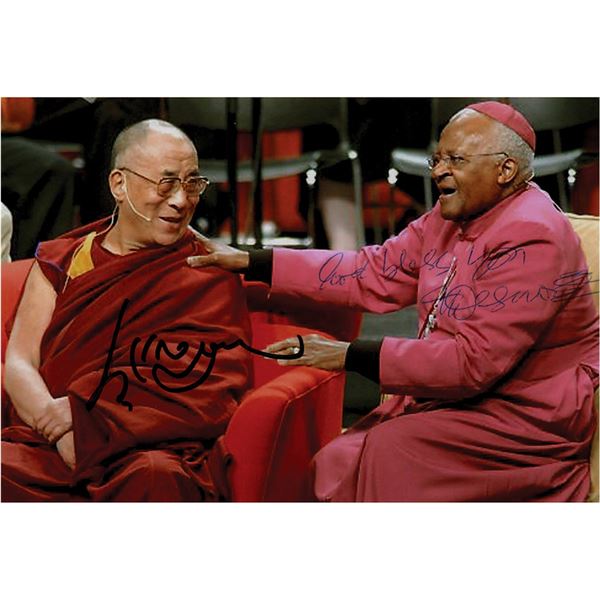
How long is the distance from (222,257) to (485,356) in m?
0.77

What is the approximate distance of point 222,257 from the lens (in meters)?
2.67

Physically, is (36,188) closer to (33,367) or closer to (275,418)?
(33,367)

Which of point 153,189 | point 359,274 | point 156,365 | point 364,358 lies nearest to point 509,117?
point 359,274

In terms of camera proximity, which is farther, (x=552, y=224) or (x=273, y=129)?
(x=273, y=129)

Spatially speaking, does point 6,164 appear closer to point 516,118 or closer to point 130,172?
point 130,172

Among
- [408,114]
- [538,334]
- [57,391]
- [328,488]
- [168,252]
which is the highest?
[408,114]

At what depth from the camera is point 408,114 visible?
266 cm

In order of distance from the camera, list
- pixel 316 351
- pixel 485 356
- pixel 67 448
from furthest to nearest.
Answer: pixel 316 351 < pixel 67 448 < pixel 485 356

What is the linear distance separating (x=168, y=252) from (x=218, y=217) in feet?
0.55

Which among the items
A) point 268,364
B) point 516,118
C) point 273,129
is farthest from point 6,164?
point 516,118

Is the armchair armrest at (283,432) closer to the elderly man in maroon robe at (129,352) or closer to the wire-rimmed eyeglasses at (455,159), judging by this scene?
the elderly man in maroon robe at (129,352)

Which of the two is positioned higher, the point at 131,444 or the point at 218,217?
the point at 218,217
